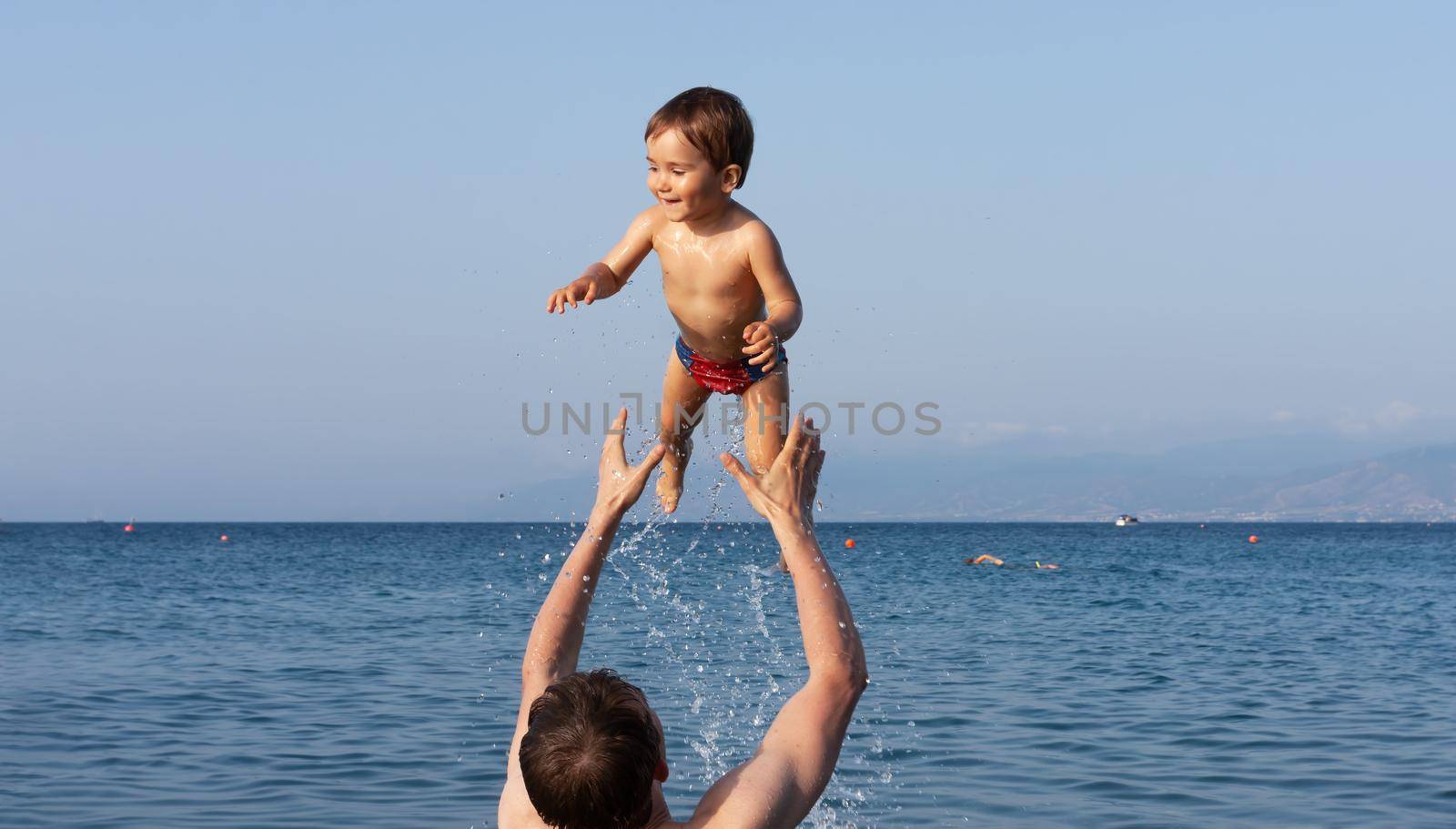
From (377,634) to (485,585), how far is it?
15.2 meters

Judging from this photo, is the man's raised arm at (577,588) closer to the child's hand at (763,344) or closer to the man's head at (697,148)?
the child's hand at (763,344)

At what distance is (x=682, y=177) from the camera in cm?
577

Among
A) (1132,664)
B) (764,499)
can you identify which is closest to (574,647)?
(764,499)

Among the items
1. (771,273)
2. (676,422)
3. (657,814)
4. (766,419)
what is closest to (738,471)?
(657,814)

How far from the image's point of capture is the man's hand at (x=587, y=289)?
226 inches

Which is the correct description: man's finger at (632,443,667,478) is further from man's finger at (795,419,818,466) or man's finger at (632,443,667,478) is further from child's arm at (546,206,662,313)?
child's arm at (546,206,662,313)

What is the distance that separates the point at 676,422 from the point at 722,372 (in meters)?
0.44

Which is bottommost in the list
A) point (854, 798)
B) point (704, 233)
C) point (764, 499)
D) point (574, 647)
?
point (854, 798)

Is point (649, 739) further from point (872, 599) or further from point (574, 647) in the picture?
point (872, 599)

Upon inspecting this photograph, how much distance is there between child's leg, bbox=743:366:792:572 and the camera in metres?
6.38

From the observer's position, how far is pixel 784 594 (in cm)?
3019

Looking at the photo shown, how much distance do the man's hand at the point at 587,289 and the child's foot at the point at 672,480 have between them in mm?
1056

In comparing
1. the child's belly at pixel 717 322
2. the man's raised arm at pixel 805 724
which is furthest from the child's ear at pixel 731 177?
the man's raised arm at pixel 805 724

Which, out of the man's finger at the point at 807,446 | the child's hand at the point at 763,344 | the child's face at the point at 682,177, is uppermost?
the child's face at the point at 682,177
